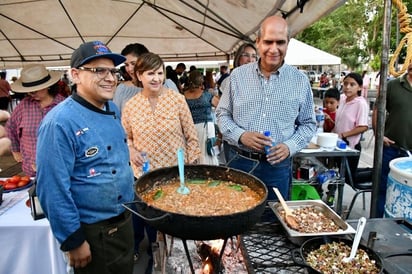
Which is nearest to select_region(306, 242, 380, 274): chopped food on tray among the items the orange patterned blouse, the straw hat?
the orange patterned blouse

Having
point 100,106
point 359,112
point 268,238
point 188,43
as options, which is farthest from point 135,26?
point 268,238

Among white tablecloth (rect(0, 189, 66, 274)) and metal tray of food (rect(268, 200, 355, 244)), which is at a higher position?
metal tray of food (rect(268, 200, 355, 244))

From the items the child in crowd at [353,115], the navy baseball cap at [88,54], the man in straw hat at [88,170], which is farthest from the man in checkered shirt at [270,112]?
the child in crowd at [353,115]

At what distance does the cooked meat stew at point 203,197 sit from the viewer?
122cm

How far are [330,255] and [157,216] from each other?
0.83 meters

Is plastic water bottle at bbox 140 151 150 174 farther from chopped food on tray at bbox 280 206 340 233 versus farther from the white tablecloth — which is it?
chopped food on tray at bbox 280 206 340 233

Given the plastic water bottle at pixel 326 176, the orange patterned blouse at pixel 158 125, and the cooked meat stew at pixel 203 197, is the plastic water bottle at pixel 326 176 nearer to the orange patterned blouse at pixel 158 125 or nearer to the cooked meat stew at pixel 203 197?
the orange patterned blouse at pixel 158 125

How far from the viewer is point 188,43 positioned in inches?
281

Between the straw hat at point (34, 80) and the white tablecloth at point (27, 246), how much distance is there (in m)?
1.15

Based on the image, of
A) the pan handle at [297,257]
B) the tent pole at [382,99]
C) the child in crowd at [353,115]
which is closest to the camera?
the pan handle at [297,257]

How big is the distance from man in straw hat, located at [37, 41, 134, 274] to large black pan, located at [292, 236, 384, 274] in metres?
0.99

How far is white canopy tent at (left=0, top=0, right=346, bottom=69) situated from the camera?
163 inches

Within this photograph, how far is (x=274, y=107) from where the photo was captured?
7.13 ft

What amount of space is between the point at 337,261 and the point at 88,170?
127cm
